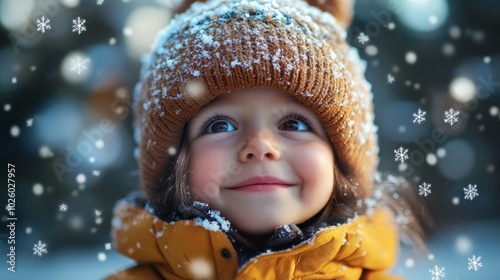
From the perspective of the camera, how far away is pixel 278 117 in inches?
42.3

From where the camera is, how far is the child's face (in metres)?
1.05

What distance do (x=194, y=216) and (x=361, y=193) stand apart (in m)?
0.39

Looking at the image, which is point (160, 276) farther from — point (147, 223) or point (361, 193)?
point (361, 193)

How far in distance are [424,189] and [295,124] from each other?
1.74 ft

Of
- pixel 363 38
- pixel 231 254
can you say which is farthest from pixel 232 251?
pixel 363 38

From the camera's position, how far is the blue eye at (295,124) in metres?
1.09

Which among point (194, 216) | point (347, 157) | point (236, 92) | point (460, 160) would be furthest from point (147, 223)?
point (460, 160)

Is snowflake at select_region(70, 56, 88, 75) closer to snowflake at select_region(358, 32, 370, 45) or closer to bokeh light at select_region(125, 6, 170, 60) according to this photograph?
bokeh light at select_region(125, 6, 170, 60)

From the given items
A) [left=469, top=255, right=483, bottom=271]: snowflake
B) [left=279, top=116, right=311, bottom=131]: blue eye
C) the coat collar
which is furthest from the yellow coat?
[left=469, top=255, right=483, bottom=271]: snowflake

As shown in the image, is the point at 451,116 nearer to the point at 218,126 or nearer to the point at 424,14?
the point at 424,14

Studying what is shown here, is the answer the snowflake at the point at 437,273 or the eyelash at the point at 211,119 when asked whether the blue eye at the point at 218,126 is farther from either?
the snowflake at the point at 437,273

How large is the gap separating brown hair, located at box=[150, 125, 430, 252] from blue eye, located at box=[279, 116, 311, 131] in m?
0.13

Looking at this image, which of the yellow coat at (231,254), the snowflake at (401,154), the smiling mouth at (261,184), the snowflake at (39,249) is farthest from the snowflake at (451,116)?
the snowflake at (39,249)

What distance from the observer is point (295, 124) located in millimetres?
1101
